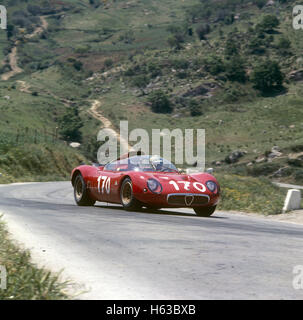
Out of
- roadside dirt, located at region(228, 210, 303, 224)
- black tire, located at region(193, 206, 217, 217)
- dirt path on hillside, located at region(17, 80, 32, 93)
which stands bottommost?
roadside dirt, located at region(228, 210, 303, 224)

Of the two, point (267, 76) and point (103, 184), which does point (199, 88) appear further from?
point (103, 184)

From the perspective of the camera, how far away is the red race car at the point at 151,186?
12.6 metres

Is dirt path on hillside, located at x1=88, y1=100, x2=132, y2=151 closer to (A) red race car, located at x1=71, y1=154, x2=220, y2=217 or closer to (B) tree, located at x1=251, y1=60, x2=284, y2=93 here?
(B) tree, located at x1=251, y1=60, x2=284, y2=93

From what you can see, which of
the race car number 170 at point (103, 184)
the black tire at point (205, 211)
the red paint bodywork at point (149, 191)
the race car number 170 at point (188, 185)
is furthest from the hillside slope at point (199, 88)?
the race car number 170 at point (188, 185)

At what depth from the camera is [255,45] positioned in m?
124

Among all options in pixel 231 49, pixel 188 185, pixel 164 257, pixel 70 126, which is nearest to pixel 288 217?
pixel 188 185

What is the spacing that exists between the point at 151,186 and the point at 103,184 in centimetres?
197

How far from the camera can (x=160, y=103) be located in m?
109

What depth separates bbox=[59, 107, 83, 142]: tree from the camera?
9531 centimetres

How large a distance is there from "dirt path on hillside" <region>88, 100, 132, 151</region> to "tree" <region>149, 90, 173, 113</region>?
1062 cm

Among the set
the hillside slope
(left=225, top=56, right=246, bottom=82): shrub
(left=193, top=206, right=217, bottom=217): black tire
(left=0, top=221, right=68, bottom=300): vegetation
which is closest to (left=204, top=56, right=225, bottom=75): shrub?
the hillside slope

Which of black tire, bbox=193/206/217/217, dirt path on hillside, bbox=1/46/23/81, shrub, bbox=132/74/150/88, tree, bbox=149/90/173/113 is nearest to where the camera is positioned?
black tire, bbox=193/206/217/217

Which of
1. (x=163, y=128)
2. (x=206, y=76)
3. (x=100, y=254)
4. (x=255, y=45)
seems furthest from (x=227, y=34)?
(x=100, y=254)

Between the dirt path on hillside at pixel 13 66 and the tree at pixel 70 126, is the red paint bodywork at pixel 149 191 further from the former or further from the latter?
the dirt path on hillside at pixel 13 66
